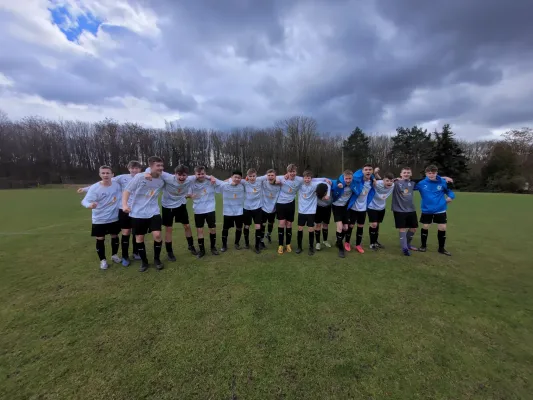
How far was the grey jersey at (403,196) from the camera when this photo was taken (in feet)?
21.1

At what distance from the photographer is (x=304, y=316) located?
3562mm

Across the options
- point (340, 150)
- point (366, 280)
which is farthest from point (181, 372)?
point (340, 150)

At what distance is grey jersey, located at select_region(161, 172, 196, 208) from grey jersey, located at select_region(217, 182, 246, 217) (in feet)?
2.66

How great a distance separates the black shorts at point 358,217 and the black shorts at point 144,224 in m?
4.80

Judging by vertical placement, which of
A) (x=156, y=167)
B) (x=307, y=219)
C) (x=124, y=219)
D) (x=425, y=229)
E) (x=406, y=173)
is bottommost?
(x=425, y=229)

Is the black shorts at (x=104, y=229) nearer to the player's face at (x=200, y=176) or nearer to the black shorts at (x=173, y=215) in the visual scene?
the black shorts at (x=173, y=215)

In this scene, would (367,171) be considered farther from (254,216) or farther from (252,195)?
(254,216)

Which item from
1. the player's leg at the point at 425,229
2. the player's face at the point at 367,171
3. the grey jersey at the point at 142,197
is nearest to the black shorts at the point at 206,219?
the grey jersey at the point at 142,197

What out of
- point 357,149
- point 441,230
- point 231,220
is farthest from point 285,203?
point 357,149

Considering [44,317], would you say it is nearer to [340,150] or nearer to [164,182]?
[164,182]

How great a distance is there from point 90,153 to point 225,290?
69.0m

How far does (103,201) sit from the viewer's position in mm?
5492

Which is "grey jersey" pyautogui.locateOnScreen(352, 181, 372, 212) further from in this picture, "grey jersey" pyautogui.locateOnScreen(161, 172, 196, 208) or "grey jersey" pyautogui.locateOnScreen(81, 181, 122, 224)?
"grey jersey" pyautogui.locateOnScreen(81, 181, 122, 224)

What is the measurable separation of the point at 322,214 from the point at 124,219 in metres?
4.86
